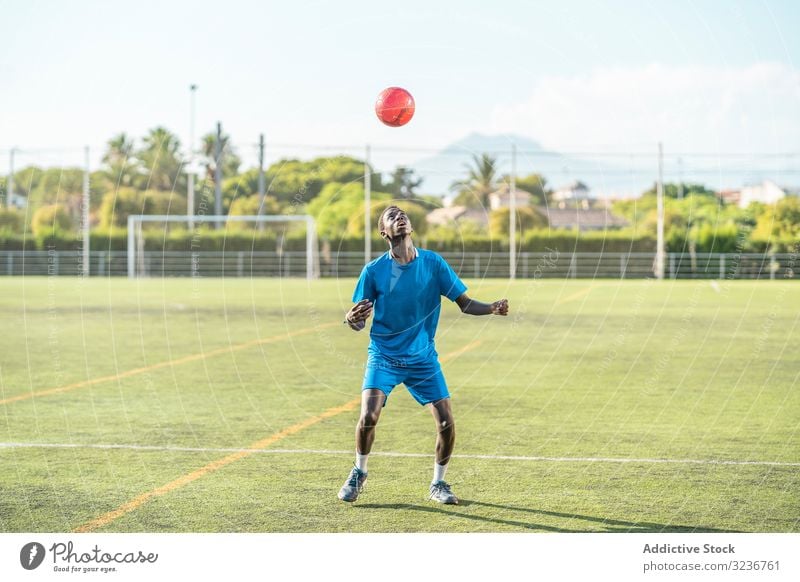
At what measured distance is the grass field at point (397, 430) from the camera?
797 cm

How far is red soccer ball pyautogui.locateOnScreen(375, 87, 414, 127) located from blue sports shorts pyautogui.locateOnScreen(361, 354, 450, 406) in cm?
233

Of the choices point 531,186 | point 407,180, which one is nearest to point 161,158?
point 531,186

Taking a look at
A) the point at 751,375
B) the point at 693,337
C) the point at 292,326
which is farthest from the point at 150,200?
the point at 751,375

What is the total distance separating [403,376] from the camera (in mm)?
8398

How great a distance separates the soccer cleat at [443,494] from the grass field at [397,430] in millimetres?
108

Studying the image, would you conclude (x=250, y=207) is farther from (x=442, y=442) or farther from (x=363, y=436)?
(x=442, y=442)

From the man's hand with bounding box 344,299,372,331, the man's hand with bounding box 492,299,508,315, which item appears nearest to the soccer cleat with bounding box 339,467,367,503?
the man's hand with bounding box 344,299,372,331

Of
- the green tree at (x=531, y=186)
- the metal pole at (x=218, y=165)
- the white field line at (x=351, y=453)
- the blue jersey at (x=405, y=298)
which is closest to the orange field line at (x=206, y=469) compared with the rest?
the white field line at (x=351, y=453)

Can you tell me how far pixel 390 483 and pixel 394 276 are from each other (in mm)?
1700

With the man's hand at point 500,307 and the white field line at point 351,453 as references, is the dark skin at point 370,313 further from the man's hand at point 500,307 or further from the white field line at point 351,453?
the white field line at point 351,453

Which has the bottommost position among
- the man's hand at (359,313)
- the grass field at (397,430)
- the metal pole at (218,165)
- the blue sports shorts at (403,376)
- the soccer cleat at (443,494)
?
the grass field at (397,430)

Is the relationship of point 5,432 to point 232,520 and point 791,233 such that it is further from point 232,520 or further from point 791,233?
point 791,233

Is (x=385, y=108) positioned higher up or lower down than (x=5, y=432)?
higher up
